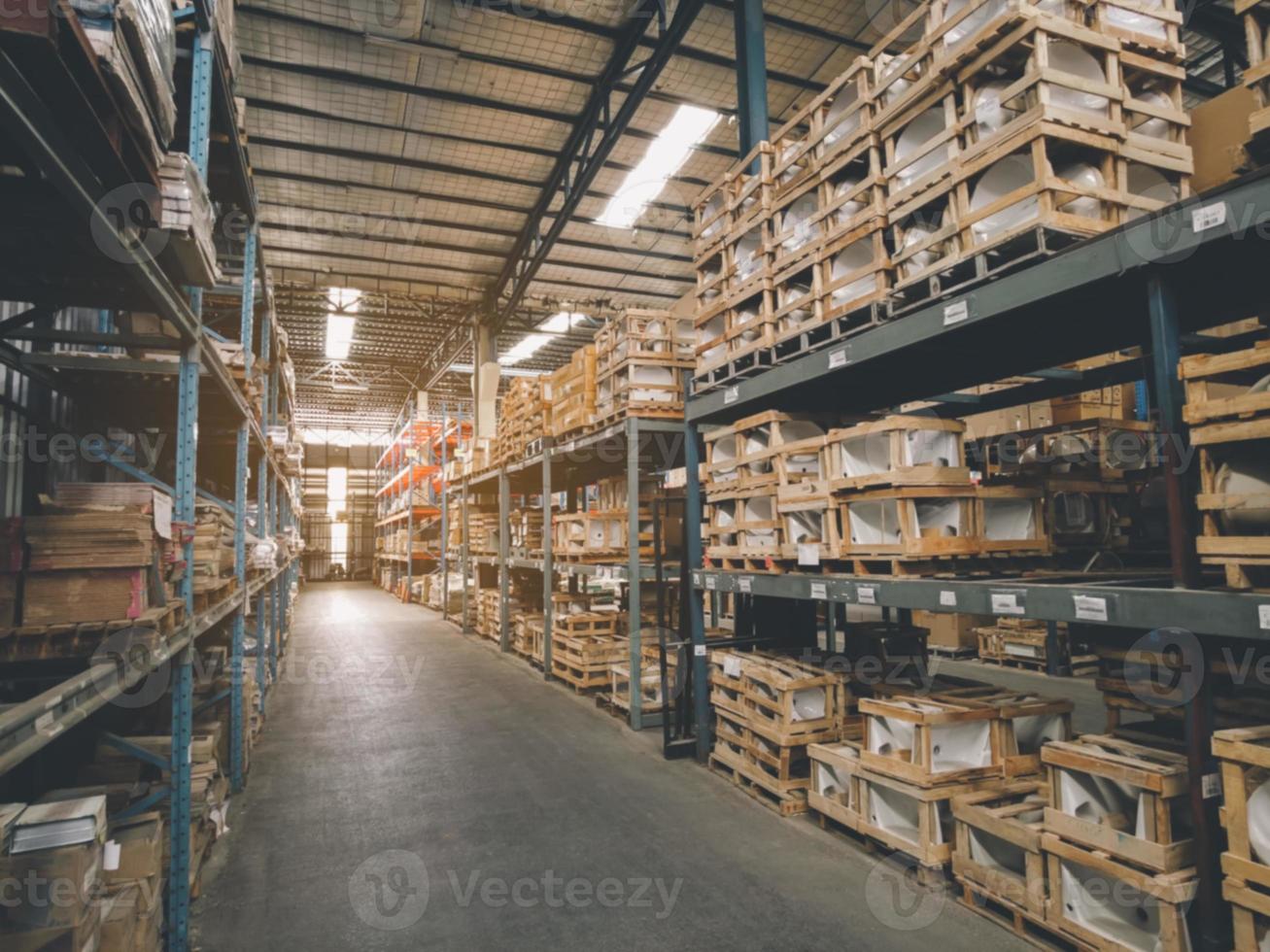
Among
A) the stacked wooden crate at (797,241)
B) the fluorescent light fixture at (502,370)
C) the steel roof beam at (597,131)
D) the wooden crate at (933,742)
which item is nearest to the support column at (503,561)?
the steel roof beam at (597,131)

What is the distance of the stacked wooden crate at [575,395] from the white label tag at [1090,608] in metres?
5.60

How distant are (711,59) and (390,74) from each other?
14.1 ft

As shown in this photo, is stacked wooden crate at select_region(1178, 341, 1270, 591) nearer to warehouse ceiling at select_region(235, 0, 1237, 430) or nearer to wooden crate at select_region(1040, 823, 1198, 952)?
wooden crate at select_region(1040, 823, 1198, 952)

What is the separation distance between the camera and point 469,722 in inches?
289

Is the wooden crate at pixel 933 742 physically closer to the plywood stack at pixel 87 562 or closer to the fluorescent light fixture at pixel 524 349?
the plywood stack at pixel 87 562

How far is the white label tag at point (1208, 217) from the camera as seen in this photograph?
99.8 inches

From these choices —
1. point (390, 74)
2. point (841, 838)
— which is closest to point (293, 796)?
point (841, 838)

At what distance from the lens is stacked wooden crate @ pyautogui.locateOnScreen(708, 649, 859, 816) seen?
15.5ft

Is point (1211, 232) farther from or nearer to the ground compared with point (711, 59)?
nearer to the ground

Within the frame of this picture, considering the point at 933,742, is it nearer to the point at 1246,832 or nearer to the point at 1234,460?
the point at 1246,832

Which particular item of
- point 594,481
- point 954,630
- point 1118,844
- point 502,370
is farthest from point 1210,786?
point 502,370

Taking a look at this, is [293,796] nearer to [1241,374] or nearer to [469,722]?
[469,722]

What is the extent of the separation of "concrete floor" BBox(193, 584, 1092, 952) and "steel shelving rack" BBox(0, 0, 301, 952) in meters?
0.69

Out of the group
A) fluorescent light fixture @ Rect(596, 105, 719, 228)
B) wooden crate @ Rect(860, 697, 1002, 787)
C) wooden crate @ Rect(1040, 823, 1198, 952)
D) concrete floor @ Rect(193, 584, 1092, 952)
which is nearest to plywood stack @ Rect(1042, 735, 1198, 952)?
wooden crate @ Rect(1040, 823, 1198, 952)
